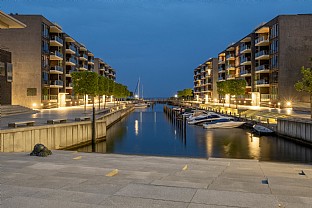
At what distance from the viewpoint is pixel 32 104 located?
199ft

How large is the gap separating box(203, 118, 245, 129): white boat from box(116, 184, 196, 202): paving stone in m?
45.4

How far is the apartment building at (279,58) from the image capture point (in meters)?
63.2

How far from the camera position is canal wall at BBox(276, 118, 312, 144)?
33.0 metres

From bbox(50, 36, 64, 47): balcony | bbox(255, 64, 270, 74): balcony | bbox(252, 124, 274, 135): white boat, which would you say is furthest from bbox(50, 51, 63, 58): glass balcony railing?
bbox(255, 64, 270, 74): balcony

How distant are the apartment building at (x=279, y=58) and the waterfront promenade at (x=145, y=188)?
186 feet

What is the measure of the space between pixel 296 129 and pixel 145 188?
31.7m

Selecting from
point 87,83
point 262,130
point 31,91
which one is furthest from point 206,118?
point 31,91

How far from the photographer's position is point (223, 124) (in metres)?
53.2

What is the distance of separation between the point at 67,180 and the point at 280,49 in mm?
62601

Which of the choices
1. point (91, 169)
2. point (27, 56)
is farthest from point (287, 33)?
point (91, 169)

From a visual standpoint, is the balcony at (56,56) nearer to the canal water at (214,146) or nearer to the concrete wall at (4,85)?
the concrete wall at (4,85)

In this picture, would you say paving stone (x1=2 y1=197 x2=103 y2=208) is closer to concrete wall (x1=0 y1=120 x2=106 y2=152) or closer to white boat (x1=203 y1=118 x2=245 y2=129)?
concrete wall (x1=0 y1=120 x2=106 y2=152)

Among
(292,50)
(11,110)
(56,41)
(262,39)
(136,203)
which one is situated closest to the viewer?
(136,203)

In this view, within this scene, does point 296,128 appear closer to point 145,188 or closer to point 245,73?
point 145,188
